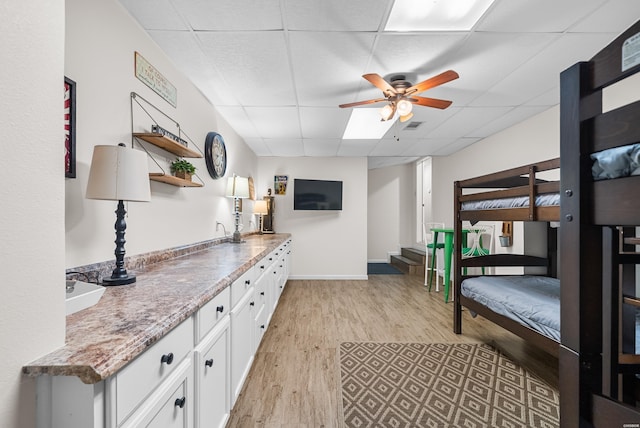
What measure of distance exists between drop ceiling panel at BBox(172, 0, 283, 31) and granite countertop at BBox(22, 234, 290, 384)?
4.88ft

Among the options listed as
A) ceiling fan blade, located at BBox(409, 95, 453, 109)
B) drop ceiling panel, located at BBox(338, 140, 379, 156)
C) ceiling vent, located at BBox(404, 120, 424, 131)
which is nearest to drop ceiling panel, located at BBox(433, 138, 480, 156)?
ceiling vent, located at BBox(404, 120, 424, 131)

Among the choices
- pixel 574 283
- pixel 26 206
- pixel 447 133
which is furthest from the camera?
pixel 447 133

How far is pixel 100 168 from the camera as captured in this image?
115 cm

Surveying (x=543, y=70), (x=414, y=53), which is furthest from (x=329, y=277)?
(x=543, y=70)

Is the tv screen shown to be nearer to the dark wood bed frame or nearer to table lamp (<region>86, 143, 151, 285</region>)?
table lamp (<region>86, 143, 151, 285</region>)

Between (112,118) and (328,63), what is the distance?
Result: 148cm

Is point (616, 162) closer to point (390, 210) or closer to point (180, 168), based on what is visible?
point (180, 168)

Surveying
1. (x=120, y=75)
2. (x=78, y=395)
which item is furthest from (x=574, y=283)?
(x=120, y=75)

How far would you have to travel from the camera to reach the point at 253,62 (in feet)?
7.06

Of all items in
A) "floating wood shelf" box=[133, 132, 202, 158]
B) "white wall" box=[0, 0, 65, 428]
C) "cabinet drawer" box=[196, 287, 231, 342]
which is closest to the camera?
"white wall" box=[0, 0, 65, 428]

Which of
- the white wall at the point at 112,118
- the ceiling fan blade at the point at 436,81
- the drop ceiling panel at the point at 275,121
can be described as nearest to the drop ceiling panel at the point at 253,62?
the drop ceiling panel at the point at 275,121

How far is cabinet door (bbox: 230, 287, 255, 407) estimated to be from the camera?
5.24ft

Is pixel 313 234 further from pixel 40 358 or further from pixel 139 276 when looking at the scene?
pixel 40 358

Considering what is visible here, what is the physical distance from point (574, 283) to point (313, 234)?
4.62m
